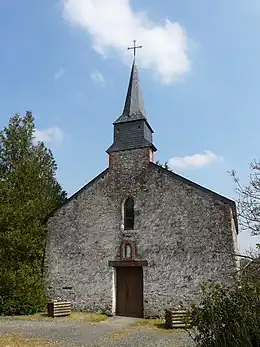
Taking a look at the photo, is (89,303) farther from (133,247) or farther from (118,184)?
(118,184)

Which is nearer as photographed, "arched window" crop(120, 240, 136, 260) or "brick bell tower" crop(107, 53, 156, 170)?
"arched window" crop(120, 240, 136, 260)

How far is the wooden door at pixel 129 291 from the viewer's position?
15414 millimetres

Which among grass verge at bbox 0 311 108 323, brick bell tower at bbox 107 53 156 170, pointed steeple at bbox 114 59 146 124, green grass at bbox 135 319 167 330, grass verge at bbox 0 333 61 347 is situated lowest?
grass verge at bbox 0 333 61 347

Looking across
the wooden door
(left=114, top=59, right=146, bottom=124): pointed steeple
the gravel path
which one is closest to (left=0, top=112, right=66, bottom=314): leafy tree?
the gravel path

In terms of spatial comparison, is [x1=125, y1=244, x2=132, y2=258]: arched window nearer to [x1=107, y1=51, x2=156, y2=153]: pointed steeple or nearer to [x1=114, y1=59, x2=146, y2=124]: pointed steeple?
[x1=107, y1=51, x2=156, y2=153]: pointed steeple

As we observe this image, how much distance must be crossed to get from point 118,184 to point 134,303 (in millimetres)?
5479

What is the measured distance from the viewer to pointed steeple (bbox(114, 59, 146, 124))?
17.7 metres

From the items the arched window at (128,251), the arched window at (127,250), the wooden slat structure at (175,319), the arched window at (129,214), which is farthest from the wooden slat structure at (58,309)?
the wooden slat structure at (175,319)

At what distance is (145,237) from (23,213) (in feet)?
19.2

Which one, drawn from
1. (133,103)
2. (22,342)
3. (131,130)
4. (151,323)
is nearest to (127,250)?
(151,323)

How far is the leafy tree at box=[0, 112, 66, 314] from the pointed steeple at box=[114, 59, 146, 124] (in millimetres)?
4846

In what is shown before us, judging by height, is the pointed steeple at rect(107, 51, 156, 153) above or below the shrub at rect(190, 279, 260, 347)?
above

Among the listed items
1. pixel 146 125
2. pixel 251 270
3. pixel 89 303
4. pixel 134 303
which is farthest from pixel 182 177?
pixel 251 270

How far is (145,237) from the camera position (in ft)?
51.4
